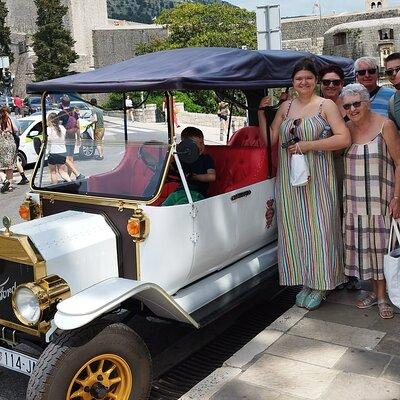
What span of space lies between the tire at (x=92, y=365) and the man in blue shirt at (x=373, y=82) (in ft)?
9.73

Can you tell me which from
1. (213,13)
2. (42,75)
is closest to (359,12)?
(213,13)

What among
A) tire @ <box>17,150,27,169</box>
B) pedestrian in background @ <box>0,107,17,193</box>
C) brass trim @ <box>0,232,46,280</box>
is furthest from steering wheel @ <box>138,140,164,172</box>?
tire @ <box>17,150,27,169</box>

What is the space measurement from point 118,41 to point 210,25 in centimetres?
2079

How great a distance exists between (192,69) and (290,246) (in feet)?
5.37

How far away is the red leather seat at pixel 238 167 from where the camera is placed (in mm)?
4746

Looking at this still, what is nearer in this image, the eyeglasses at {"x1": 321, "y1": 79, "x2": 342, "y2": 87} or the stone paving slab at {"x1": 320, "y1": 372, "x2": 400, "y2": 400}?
the stone paving slab at {"x1": 320, "y1": 372, "x2": 400, "y2": 400}

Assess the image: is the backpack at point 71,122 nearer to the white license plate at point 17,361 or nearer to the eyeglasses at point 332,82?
the white license plate at point 17,361

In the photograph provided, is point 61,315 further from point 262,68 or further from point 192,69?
point 262,68

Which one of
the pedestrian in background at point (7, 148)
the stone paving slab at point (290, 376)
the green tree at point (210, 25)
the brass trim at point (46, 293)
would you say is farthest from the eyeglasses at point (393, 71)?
the green tree at point (210, 25)

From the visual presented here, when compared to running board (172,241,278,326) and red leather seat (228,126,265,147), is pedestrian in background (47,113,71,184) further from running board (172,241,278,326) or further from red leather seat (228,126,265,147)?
red leather seat (228,126,265,147)

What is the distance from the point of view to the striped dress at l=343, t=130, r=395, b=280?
424cm

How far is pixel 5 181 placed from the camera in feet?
38.9

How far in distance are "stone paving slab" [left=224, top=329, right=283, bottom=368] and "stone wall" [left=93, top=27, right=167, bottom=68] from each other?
170 feet

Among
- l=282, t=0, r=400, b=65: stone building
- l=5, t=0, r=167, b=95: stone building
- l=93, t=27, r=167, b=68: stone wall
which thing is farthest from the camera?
l=93, t=27, r=167, b=68: stone wall
